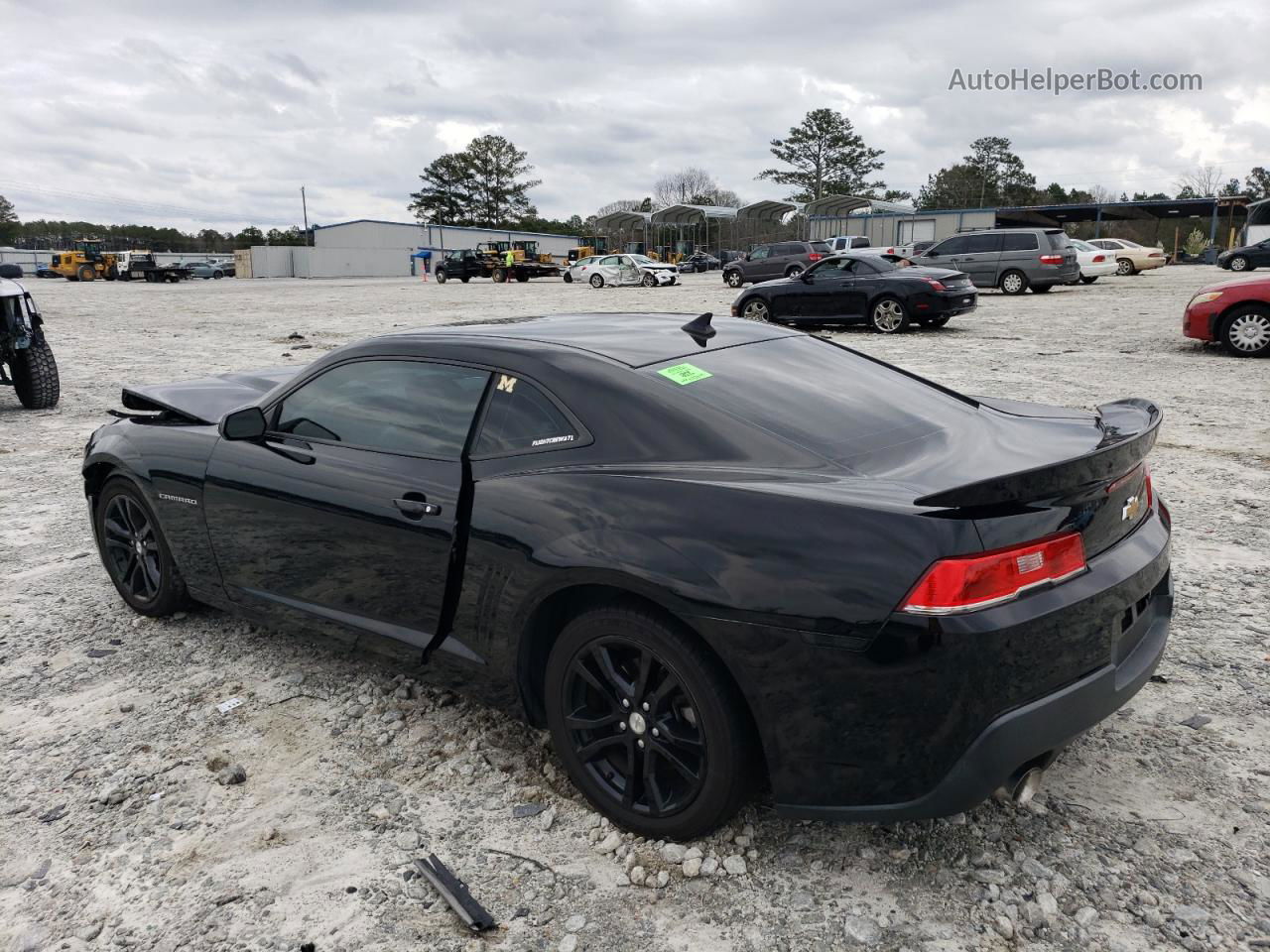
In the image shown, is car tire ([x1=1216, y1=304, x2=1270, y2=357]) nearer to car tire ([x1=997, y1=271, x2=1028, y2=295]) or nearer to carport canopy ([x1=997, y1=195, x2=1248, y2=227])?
car tire ([x1=997, y1=271, x2=1028, y2=295])

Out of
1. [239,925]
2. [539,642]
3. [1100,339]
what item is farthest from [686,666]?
[1100,339]

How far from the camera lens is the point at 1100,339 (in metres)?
14.5

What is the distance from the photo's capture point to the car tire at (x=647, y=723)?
95.0 inches

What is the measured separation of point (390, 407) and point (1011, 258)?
23.9 m

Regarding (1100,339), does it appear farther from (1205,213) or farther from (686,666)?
(1205,213)

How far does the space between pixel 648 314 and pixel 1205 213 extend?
67409 mm

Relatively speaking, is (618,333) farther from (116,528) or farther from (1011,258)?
(1011,258)

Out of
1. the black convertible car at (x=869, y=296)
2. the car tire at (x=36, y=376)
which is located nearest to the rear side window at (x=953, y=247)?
the black convertible car at (x=869, y=296)

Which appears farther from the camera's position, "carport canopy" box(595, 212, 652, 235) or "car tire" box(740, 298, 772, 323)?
"carport canopy" box(595, 212, 652, 235)

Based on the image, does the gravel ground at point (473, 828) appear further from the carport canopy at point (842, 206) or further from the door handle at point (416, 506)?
the carport canopy at point (842, 206)

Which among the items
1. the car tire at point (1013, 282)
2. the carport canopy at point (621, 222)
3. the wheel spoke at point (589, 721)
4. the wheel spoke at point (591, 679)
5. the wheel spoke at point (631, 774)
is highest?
the carport canopy at point (621, 222)

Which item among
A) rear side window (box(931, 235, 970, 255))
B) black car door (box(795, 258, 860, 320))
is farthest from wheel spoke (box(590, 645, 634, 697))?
rear side window (box(931, 235, 970, 255))

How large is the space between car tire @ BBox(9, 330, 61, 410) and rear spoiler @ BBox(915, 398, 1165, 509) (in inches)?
400

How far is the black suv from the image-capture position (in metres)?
32.6
